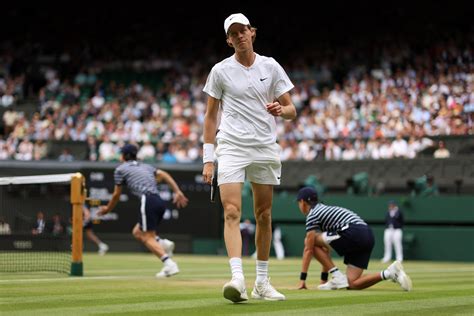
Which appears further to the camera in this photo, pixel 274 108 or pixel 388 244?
pixel 388 244

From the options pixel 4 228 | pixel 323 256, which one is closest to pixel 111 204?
pixel 323 256

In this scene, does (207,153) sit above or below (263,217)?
above

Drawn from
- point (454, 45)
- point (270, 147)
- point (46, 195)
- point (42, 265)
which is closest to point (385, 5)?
point (454, 45)

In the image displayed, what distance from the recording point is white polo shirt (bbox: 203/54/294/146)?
933 centimetres

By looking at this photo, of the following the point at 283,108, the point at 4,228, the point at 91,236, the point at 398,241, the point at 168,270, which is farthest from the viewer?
the point at 91,236

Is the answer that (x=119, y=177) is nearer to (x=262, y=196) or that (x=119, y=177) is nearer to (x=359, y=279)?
(x=359, y=279)

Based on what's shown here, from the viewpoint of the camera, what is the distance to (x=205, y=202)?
29859 mm

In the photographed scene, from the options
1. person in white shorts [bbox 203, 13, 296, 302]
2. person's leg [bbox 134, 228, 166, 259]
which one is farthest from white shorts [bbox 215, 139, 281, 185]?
person's leg [bbox 134, 228, 166, 259]

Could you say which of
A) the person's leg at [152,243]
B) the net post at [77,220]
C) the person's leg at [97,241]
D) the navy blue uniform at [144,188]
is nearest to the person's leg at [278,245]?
the person's leg at [97,241]

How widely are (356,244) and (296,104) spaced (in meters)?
20.4

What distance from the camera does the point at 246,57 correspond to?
9320mm

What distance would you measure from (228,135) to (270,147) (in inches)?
16.2

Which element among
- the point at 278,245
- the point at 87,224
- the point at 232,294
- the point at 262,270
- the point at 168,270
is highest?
the point at 262,270

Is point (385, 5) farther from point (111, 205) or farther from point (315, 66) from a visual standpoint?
point (111, 205)
